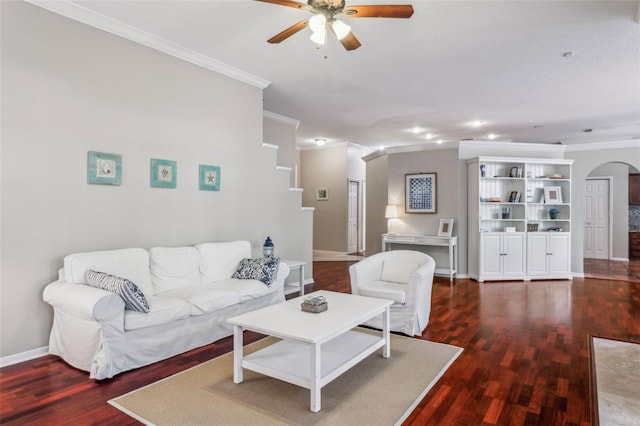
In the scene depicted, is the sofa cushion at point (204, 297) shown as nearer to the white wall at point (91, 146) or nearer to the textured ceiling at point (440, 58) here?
the white wall at point (91, 146)

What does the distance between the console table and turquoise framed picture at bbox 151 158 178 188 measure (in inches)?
169

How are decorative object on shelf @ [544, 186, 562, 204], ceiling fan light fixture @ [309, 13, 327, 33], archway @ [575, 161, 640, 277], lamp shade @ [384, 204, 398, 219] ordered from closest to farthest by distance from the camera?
ceiling fan light fixture @ [309, 13, 327, 33] < decorative object on shelf @ [544, 186, 562, 204] < lamp shade @ [384, 204, 398, 219] < archway @ [575, 161, 640, 277]

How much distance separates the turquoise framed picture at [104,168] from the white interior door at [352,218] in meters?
6.61

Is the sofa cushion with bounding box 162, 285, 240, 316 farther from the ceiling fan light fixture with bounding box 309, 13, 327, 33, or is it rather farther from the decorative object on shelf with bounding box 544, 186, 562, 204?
the decorative object on shelf with bounding box 544, 186, 562, 204

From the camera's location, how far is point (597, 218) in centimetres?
927

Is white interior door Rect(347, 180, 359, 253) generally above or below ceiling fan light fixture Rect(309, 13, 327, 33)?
Result: below

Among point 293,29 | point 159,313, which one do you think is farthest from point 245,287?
point 293,29

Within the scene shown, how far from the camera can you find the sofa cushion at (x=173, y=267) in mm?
3585

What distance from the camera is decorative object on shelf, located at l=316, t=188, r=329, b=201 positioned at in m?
9.84

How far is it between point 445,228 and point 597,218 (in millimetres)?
4988

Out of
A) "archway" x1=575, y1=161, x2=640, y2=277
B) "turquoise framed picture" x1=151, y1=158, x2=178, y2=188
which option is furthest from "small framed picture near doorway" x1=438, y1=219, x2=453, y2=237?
"turquoise framed picture" x1=151, y1=158, x2=178, y2=188

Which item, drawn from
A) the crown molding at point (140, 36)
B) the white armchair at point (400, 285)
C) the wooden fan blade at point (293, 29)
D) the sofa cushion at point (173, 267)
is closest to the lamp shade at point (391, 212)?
the white armchair at point (400, 285)

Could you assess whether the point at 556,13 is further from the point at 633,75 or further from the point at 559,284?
the point at 559,284

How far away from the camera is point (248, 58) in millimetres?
4188
